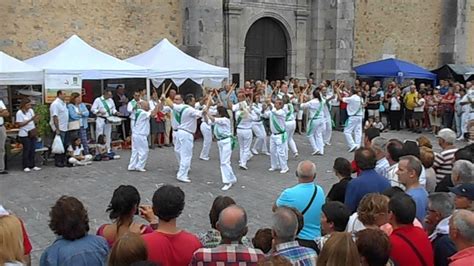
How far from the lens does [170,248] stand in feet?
11.2

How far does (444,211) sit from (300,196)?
125 cm

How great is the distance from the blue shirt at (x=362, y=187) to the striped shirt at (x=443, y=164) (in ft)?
5.28

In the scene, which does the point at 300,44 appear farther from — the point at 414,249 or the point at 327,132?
the point at 414,249

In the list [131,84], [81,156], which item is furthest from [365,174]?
[131,84]

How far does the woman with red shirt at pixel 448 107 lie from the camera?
17.8 metres

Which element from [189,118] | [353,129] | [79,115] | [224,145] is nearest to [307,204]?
[224,145]

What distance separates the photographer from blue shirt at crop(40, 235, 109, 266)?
330cm

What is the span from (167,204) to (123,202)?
44 cm

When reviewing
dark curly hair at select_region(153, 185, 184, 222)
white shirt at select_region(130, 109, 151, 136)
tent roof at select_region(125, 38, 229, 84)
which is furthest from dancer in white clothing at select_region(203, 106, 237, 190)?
dark curly hair at select_region(153, 185, 184, 222)

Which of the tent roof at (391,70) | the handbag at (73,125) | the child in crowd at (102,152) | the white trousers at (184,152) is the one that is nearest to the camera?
the white trousers at (184,152)

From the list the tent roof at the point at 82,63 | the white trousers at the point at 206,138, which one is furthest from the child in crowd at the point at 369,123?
the tent roof at the point at 82,63

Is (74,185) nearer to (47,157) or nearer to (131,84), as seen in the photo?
(47,157)

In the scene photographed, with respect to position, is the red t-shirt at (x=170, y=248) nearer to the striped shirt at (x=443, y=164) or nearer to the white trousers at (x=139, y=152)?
the striped shirt at (x=443, y=164)

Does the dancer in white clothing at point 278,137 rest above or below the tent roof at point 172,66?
below
